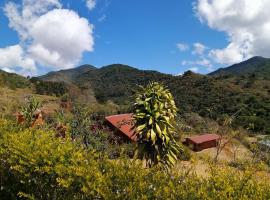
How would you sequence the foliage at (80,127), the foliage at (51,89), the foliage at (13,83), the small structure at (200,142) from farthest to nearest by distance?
the foliage at (51,89) → the foliage at (13,83) → the small structure at (200,142) → the foliage at (80,127)

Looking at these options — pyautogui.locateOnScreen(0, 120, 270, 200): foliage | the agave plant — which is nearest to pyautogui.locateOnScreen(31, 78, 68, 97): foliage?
the agave plant

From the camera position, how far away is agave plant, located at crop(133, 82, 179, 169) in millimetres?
13109

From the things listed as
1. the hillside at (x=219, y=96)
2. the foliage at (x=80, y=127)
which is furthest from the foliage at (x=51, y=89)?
the foliage at (x=80, y=127)

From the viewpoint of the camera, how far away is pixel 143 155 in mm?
13328

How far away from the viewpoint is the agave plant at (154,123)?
13.1 m

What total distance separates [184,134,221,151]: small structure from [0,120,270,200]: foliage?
19647 mm

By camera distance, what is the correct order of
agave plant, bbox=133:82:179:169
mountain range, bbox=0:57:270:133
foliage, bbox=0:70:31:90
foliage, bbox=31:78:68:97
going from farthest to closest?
foliage, bbox=31:78:68:97 → foliage, bbox=0:70:31:90 → mountain range, bbox=0:57:270:133 → agave plant, bbox=133:82:179:169

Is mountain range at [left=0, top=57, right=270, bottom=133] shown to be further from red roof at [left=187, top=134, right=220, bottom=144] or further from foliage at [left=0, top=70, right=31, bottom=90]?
red roof at [left=187, top=134, right=220, bottom=144]

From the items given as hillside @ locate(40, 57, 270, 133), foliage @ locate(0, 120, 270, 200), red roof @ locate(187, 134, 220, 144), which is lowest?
foliage @ locate(0, 120, 270, 200)

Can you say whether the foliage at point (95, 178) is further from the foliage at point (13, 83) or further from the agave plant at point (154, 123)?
the foliage at point (13, 83)

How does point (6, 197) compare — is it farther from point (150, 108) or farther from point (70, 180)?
point (150, 108)

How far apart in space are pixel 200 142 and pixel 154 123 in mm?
14410

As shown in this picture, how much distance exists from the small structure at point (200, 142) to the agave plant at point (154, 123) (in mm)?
13660

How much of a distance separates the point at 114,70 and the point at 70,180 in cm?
11916
